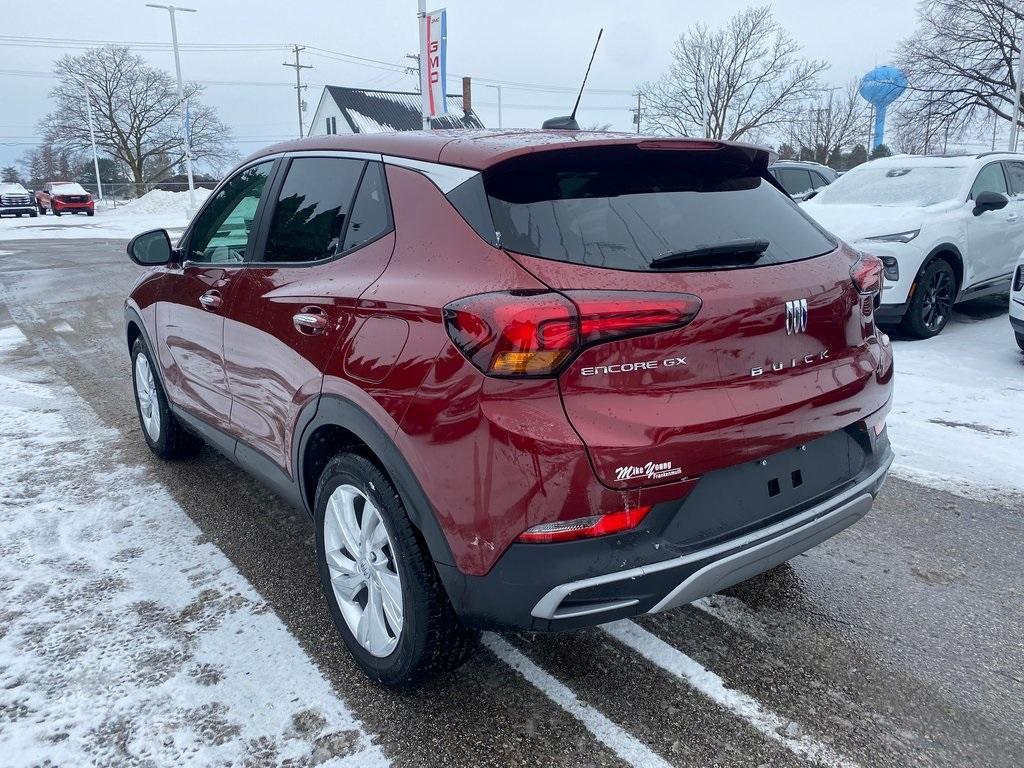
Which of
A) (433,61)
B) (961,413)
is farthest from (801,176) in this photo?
(961,413)

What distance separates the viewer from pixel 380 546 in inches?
95.9

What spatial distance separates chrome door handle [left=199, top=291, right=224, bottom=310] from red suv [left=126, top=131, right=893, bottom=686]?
572mm

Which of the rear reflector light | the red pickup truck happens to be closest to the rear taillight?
the rear reflector light

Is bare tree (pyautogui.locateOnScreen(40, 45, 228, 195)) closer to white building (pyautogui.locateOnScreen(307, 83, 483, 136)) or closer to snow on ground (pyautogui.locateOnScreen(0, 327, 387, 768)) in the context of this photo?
white building (pyautogui.locateOnScreen(307, 83, 483, 136))

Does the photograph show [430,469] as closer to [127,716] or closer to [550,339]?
[550,339]

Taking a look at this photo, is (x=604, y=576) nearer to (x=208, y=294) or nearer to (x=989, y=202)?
(x=208, y=294)

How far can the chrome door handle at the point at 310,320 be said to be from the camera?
2.59 meters

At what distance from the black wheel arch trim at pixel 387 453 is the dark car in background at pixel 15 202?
146ft

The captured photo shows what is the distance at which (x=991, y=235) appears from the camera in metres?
7.92

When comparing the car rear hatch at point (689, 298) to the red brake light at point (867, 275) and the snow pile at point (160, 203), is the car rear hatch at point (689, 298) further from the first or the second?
the snow pile at point (160, 203)

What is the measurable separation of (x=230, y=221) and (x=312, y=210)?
82 cm

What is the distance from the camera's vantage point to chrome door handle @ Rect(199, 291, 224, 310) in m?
3.39

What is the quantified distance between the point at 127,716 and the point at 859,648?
95.2 inches

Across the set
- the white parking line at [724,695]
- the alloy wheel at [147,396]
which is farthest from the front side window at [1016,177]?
the alloy wheel at [147,396]
